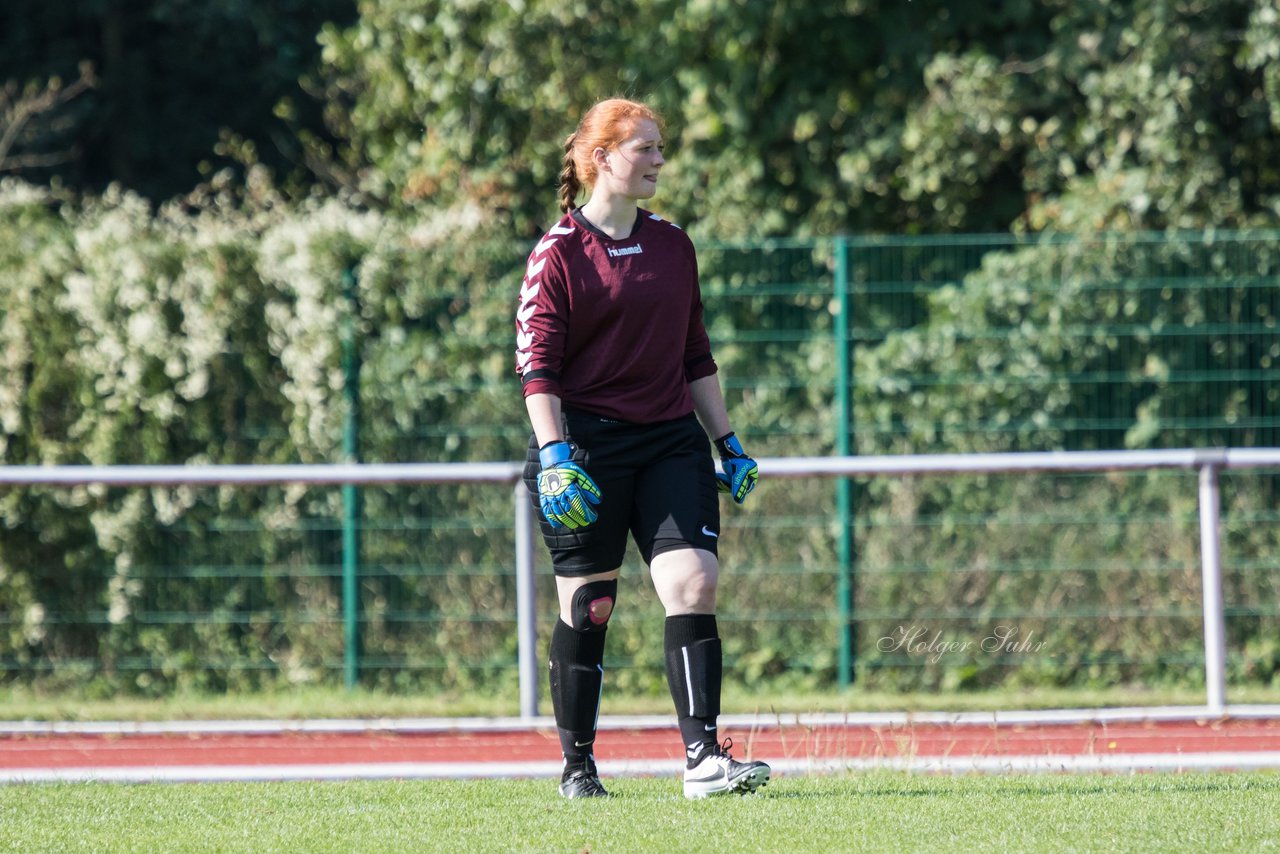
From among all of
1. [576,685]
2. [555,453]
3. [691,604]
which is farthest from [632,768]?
[555,453]

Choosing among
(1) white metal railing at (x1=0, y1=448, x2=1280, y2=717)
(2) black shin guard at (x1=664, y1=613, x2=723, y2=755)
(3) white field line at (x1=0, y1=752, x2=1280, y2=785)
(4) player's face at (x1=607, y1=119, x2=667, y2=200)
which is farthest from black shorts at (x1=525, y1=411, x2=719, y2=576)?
(1) white metal railing at (x1=0, y1=448, x2=1280, y2=717)

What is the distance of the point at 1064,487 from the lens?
27.2ft

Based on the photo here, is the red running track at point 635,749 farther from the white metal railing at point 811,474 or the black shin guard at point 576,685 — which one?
the black shin guard at point 576,685

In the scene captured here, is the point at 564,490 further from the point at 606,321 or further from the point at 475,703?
the point at 475,703

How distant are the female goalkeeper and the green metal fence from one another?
346 cm

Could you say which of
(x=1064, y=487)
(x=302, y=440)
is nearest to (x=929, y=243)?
(x=1064, y=487)

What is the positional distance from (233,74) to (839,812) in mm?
15141

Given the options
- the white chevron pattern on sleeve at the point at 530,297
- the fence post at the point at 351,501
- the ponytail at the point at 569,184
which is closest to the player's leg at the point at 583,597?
the white chevron pattern on sleeve at the point at 530,297

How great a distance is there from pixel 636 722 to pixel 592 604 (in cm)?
242

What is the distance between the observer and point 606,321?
473 cm

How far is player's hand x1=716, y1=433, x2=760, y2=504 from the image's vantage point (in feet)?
16.2

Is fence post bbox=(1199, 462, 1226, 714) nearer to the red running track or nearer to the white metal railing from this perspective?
the white metal railing

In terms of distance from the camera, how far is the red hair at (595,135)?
4.82 meters

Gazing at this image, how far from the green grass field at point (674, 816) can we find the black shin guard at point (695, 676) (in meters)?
0.20
